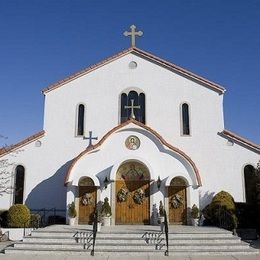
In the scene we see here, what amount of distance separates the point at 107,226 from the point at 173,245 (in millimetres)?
5514

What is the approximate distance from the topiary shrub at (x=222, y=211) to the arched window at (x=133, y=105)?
22.6 ft

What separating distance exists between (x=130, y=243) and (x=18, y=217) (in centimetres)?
817

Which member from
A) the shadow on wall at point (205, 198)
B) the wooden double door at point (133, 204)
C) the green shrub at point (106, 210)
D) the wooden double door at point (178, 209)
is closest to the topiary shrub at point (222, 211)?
the shadow on wall at point (205, 198)

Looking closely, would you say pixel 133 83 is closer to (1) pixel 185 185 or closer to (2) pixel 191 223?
(1) pixel 185 185

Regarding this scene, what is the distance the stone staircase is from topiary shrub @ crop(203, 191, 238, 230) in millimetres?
2856

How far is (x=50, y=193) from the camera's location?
23.9m

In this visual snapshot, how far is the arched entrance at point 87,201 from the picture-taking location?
72.0ft

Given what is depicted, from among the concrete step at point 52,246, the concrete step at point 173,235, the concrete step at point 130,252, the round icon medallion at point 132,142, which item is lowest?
the concrete step at point 130,252

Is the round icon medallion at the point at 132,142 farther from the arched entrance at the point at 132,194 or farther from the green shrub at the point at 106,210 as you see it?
the green shrub at the point at 106,210

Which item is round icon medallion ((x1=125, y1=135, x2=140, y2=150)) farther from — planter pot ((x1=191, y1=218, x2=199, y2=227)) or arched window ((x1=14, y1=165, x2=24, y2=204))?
arched window ((x1=14, y1=165, x2=24, y2=204))

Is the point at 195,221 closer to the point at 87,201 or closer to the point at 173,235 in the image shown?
the point at 173,235

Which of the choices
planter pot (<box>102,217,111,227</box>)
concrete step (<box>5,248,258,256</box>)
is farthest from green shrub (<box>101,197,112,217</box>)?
concrete step (<box>5,248,258,256</box>)

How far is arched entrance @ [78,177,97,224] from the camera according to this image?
21938 millimetres

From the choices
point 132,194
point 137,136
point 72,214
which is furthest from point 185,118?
point 72,214
